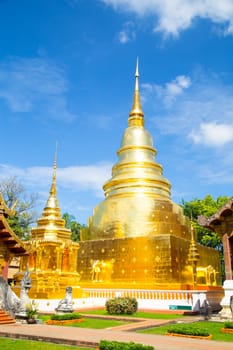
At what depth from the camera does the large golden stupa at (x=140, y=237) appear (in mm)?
24016

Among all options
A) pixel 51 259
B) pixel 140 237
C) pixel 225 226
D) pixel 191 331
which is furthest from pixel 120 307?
pixel 140 237

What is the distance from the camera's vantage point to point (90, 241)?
27406mm

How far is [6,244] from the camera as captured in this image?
A: 1496cm

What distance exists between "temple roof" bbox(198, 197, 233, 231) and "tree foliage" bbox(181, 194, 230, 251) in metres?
24.8

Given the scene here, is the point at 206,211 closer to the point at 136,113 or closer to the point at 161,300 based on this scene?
the point at 136,113

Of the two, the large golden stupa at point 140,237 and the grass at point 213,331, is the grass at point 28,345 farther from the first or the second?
the large golden stupa at point 140,237

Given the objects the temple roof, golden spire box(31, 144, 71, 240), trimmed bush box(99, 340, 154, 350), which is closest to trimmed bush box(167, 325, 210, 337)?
trimmed bush box(99, 340, 154, 350)

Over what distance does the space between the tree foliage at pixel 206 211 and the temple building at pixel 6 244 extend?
27657mm

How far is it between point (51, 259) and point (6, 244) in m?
7.53

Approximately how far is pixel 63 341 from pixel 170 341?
2595 mm

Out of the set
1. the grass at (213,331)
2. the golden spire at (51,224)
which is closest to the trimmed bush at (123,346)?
the grass at (213,331)

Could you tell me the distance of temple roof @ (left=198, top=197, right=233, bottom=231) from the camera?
47.3ft

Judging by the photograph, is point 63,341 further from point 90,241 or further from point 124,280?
point 90,241

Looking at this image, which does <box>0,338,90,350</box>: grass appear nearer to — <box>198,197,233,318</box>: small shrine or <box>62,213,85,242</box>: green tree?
<box>198,197,233,318</box>: small shrine
